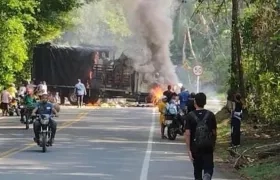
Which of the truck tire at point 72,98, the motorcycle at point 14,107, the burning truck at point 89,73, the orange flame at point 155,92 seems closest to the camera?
the motorcycle at point 14,107

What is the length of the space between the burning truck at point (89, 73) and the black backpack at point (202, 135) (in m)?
40.2

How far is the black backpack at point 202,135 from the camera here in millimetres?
10328

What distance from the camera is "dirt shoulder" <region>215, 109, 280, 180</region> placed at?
15661 millimetres

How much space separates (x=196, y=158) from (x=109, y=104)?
3990cm

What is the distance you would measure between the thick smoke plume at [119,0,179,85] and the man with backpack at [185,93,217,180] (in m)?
40.8

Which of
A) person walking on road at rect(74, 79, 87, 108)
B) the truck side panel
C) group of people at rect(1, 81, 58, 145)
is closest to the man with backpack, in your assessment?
group of people at rect(1, 81, 58, 145)

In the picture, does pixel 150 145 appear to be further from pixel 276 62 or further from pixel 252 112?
pixel 252 112

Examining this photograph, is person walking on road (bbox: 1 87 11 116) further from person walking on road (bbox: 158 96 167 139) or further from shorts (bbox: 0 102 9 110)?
person walking on road (bbox: 158 96 167 139)

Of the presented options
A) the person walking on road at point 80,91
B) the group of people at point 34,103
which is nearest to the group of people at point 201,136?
the group of people at point 34,103

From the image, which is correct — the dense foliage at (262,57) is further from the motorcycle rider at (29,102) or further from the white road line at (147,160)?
the motorcycle rider at (29,102)

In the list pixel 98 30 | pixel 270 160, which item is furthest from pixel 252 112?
pixel 98 30

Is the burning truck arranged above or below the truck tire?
above

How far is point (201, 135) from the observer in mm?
10328

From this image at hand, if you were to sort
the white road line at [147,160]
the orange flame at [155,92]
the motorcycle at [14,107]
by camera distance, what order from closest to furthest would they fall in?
the white road line at [147,160] → the motorcycle at [14,107] → the orange flame at [155,92]
